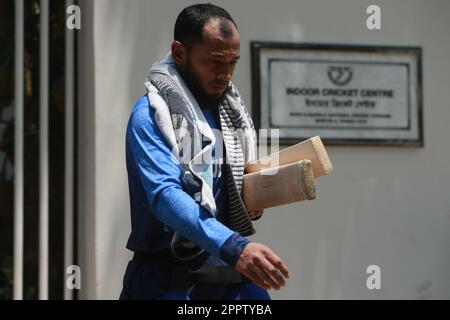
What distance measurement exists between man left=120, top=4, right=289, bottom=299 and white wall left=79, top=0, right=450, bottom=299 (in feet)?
6.87

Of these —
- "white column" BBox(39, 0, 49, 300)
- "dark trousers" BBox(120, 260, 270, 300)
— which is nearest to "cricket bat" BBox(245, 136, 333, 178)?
"dark trousers" BBox(120, 260, 270, 300)

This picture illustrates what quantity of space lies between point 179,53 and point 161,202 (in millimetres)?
574

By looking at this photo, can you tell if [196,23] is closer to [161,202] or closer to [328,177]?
[161,202]

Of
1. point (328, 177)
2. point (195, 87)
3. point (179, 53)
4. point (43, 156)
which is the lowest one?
point (328, 177)

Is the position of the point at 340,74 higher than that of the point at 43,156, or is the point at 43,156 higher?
the point at 340,74

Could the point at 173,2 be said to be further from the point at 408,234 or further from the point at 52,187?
the point at 408,234

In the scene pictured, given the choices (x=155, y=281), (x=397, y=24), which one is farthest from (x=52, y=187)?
(x=155, y=281)

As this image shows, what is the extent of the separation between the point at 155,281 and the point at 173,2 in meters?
2.62

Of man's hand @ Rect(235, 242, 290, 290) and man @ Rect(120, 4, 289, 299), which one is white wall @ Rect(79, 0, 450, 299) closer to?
man @ Rect(120, 4, 289, 299)

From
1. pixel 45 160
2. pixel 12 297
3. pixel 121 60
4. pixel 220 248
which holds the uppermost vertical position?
pixel 121 60

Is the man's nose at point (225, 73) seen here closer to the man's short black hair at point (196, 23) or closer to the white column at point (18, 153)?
the man's short black hair at point (196, 23)

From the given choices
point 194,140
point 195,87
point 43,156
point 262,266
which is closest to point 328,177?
point 43,156

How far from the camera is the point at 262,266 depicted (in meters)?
2.79

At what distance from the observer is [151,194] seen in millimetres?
3008
